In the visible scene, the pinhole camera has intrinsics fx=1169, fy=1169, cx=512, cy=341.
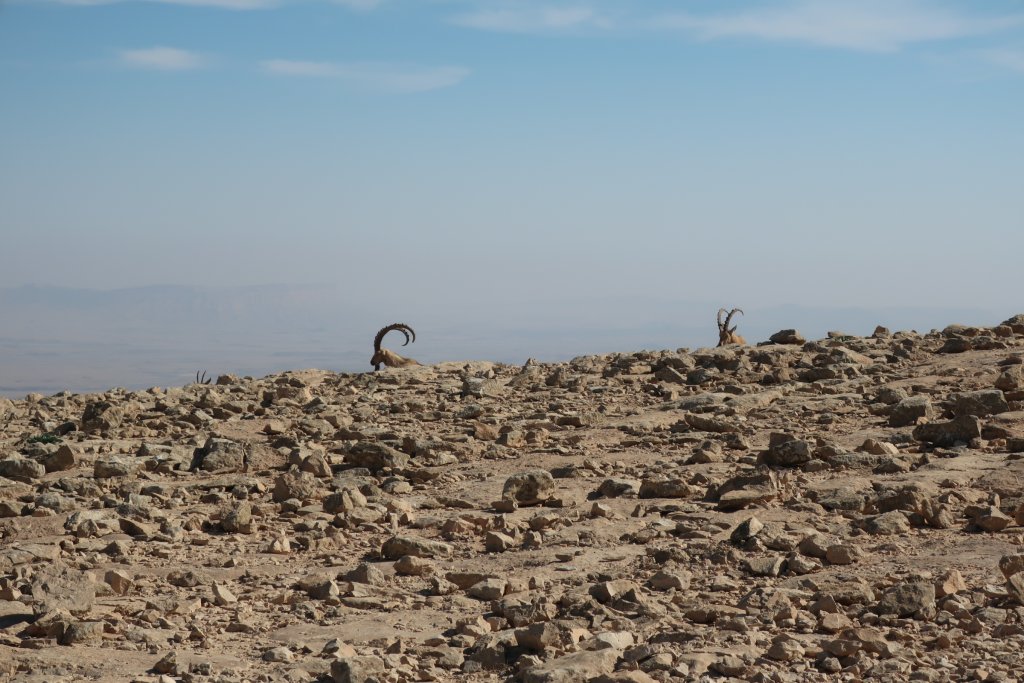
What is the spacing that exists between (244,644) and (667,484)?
327 centimetres

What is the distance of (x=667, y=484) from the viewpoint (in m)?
7.29

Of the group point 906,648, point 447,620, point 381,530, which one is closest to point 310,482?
point 381,530

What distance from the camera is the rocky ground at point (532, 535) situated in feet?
14.7

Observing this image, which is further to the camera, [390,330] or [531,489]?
[390,330]

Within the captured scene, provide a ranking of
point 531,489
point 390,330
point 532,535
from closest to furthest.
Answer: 1. point 532,535
2. point 531,489
3. point 390,330

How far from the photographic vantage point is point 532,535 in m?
6.33

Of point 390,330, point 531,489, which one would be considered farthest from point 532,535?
point 390,330

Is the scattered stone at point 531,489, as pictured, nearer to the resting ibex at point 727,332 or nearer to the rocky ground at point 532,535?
the rocky ground at point 532,535

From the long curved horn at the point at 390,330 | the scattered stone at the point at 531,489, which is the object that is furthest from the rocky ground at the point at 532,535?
the long curved horn at the point at 390,330

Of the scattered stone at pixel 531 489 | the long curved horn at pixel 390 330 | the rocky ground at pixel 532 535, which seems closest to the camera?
the rocky ground at pixel 532 535

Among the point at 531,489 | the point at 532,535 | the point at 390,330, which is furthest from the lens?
the point at 390,330

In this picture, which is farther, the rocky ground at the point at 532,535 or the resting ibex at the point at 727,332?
the resting ibex at the point at 727,332

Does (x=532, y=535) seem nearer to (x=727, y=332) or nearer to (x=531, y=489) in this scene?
(x=531, y=489)

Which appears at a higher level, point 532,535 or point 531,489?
point 531,489
